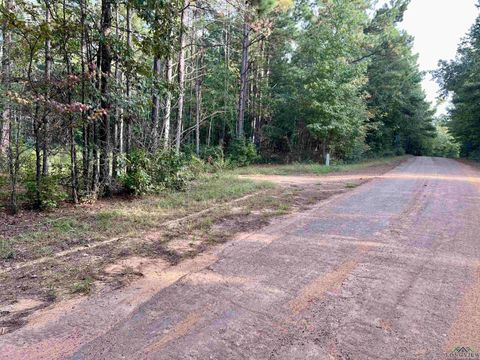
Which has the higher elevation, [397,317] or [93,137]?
[93,137]

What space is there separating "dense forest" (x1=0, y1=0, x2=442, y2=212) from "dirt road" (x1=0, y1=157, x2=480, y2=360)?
3590mm

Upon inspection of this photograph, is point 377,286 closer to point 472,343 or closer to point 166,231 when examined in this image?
point 472,343

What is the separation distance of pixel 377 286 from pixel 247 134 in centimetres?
1918

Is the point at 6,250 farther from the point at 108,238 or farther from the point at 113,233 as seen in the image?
the point at 113,233

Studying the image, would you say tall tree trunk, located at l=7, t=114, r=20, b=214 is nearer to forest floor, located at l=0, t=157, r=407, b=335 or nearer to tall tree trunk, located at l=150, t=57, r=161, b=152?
forest floor, located at l=0, t=157, r=407, b=335

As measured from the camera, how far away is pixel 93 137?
7.07 metres

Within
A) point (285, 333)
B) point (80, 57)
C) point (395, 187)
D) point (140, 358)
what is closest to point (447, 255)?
point (285, 333)

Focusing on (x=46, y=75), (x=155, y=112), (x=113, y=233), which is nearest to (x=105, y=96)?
(x=46, y=75)

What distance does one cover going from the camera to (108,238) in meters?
4.94

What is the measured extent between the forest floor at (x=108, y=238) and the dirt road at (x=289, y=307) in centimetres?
32
